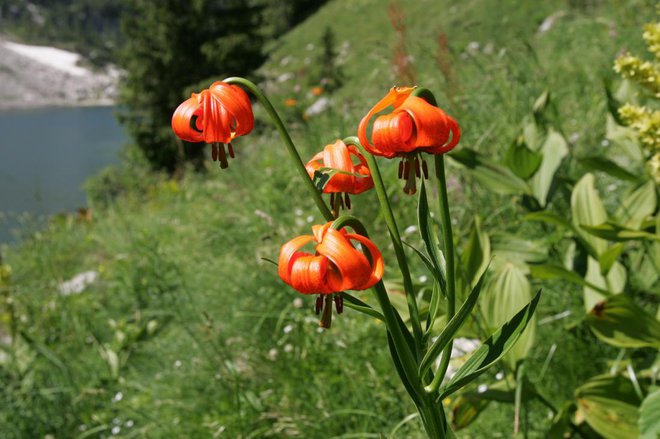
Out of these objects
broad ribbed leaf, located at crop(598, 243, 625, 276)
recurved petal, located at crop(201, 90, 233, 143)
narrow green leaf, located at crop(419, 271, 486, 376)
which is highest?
recurved petal, located at crop(201, 90, 233, 143)

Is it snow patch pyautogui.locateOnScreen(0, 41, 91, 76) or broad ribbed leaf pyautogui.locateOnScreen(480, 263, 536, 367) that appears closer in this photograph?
broad ribbed leaf pyautogui.locateOnScreen(480, 263, 536, 367)

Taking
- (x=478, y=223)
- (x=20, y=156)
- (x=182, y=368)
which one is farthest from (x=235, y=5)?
(x=20, y=156)

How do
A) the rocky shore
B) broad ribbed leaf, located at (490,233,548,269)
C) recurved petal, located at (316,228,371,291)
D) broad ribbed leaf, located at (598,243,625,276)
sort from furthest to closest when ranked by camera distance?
the rocky shore
broad ribbed leaf, located at (490,233,548,269)
broad ribbed leaf, located at (598,243,625,276)
recurved petal, located at (316,228,371,291)

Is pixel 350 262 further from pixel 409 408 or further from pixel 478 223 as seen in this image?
pixel 409 408

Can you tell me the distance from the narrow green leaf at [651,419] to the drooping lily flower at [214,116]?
71 cm

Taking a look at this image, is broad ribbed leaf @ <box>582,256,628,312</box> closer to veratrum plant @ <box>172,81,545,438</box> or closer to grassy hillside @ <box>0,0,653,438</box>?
grassy hillside @ <box>0,0,653,438</box>

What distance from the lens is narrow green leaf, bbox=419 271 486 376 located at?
729 mm

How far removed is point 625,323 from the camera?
1.22 metres

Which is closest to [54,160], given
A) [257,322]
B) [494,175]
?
[257,322]

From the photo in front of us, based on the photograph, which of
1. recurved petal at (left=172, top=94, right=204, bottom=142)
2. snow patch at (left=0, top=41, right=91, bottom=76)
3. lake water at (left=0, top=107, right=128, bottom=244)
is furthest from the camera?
snow patch at (left=0, top=41, right=91, bottom=76)

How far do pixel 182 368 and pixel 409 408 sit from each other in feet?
2.97

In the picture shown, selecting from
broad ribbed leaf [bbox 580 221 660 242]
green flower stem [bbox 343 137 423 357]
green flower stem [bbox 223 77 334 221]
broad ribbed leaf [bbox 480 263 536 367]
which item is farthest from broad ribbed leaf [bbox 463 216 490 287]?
green flower stem [bbox 223 77 334 221]

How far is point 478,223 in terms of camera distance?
1343 millimetres

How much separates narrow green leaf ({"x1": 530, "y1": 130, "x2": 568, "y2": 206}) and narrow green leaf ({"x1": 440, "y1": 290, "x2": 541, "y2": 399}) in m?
0.98
